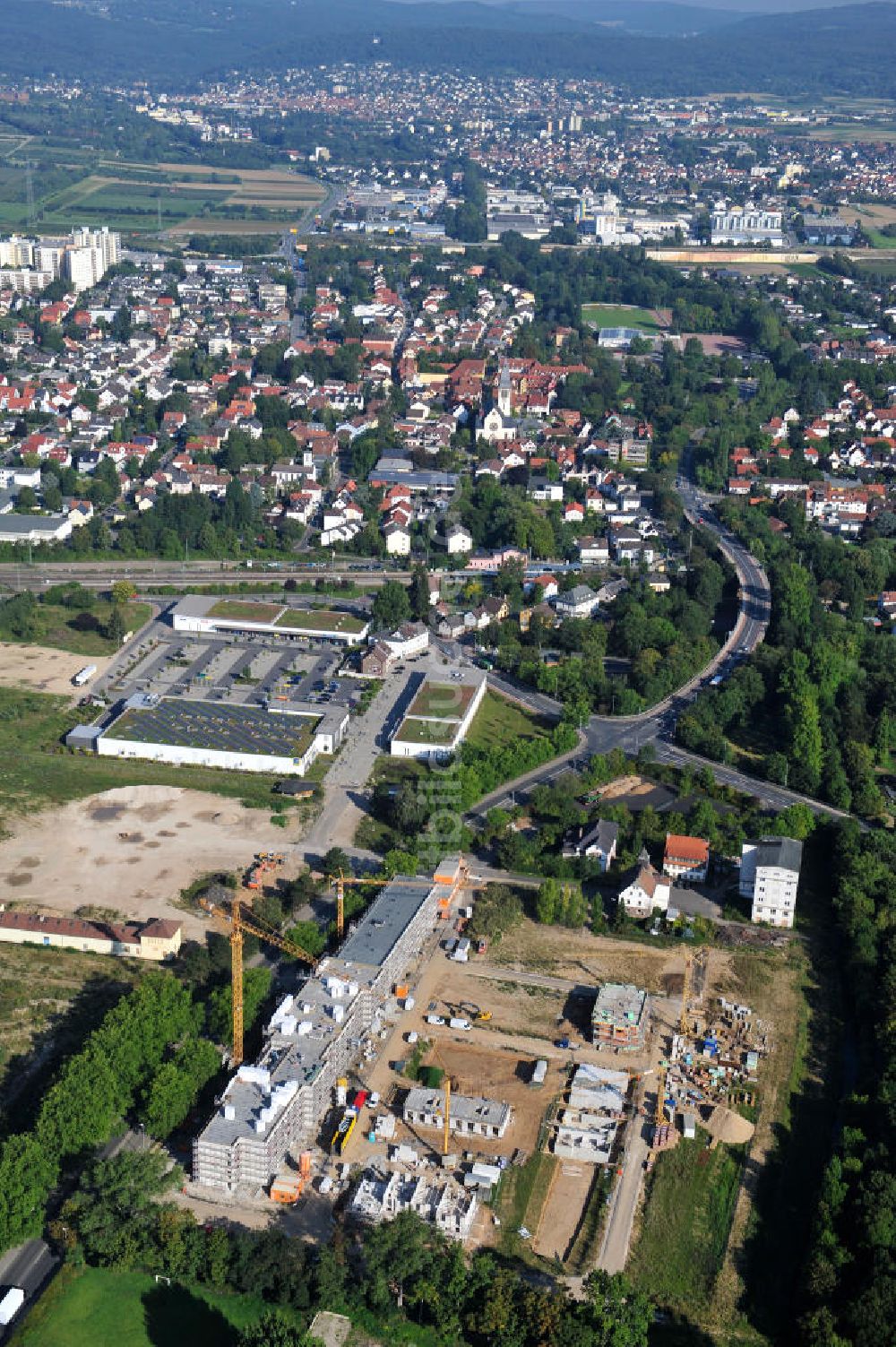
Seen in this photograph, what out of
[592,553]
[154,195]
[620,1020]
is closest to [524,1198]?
[620,1020]

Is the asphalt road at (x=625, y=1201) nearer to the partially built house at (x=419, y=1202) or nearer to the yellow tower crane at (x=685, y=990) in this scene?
the partially built house at (x=419, y=1202)

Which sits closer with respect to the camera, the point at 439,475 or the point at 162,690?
the point at 162,690

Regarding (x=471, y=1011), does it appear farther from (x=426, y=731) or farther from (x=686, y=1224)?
(x=426, y=731)

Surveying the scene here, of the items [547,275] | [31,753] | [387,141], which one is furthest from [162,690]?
[387,141]

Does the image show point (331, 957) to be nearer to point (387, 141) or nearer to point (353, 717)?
point (353, 717)

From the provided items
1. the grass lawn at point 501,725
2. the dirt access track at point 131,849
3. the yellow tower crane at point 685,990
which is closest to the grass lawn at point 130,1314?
the dirt access track at point 131,849
